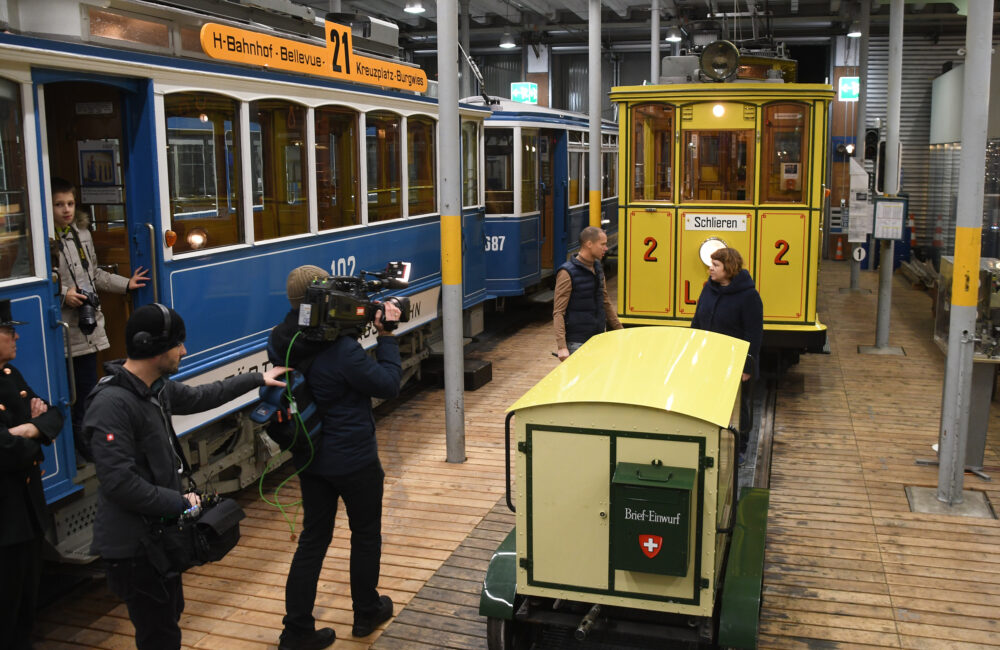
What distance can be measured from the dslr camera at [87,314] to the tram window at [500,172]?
24.1ft

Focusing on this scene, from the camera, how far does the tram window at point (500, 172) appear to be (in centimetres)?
1152

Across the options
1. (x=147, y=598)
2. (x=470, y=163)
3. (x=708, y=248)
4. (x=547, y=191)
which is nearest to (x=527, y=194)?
(x=547, y=191)

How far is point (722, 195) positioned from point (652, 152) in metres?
0.74

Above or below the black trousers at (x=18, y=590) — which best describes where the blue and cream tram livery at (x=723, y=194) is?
above

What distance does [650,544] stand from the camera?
340 cm

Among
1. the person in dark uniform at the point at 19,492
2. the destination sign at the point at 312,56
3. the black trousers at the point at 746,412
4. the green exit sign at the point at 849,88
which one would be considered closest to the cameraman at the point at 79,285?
the person in dark uniform at the point at 19,492

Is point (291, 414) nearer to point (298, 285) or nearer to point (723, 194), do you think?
point (298, 285)

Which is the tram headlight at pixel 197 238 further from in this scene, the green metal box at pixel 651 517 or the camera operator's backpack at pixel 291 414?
the green metal box at pixel 651 517

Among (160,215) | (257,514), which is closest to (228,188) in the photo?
(160,215)

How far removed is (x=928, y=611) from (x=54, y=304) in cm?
427

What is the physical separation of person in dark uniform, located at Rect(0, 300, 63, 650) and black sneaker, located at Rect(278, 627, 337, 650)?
3.31 ft

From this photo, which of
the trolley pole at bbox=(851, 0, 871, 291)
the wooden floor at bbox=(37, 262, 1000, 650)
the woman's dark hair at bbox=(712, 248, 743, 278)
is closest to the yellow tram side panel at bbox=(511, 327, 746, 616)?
the wooden floor at bbox=(37, 262, 1000, 650)

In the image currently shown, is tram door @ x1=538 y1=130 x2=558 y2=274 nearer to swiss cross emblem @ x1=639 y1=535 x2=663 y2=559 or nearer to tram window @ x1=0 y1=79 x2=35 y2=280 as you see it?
tram window @ x1=0 y1=79 x2=35 y2=280

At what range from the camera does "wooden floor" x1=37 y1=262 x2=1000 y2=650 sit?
437 cm
